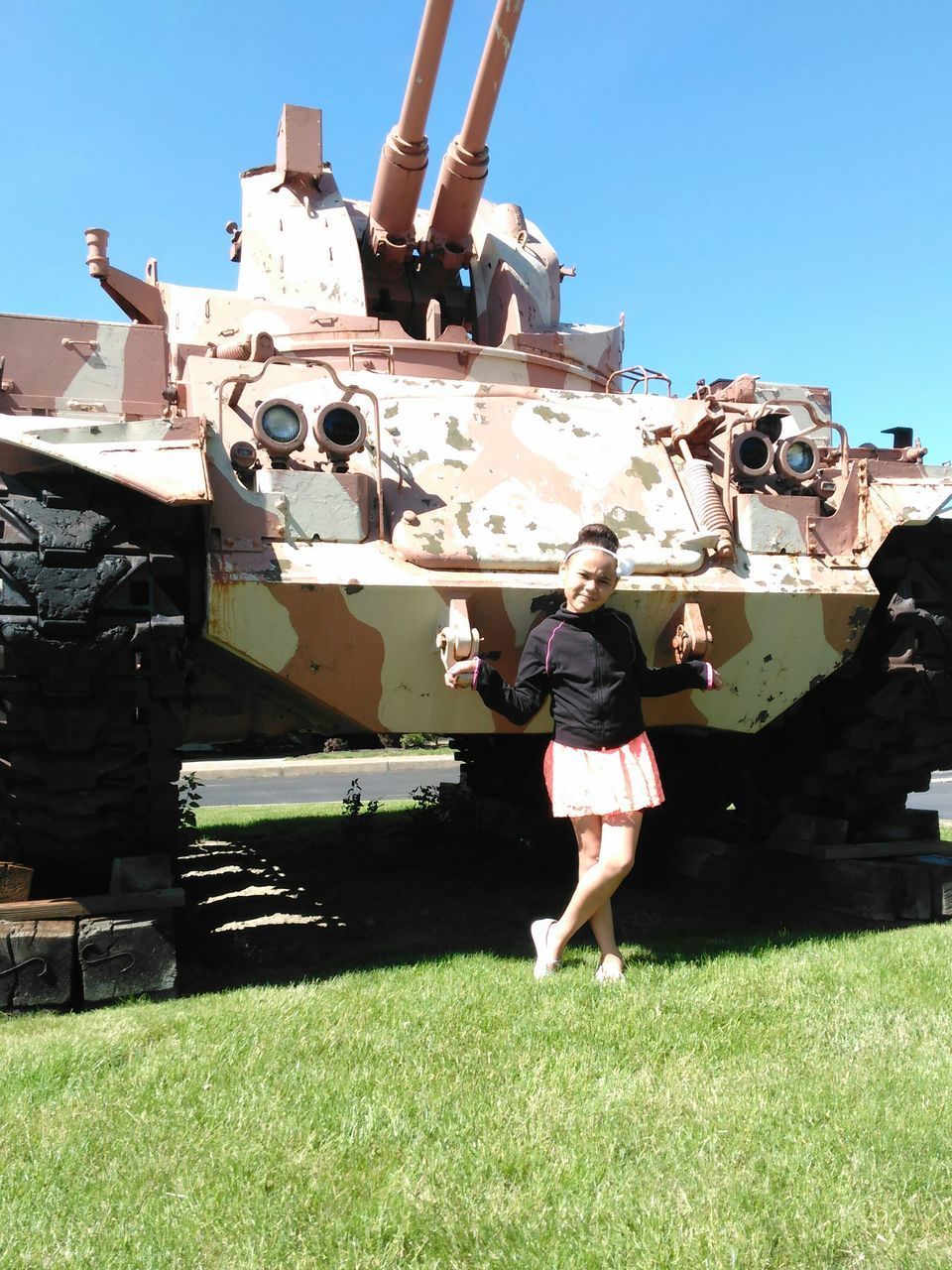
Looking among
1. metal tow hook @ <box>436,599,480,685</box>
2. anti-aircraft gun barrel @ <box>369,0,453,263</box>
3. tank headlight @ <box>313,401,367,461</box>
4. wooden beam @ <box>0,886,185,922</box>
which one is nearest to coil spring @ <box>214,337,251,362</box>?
tank headlight @ <box>313,401,367,461</box>

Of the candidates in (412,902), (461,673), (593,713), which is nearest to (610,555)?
(593,713)

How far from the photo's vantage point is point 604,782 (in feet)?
14.5

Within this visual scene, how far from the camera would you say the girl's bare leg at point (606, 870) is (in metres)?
4.35

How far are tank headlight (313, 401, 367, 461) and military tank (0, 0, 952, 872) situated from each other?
10 mm

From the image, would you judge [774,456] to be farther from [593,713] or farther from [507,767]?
[507,767]

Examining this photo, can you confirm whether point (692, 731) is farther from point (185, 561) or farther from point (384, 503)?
point (185, 561)

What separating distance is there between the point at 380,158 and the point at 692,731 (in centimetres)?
442

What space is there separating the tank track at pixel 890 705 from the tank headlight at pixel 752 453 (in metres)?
0.70

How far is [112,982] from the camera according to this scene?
14.8 feet

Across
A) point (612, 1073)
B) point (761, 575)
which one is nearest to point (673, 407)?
point (761, 575)

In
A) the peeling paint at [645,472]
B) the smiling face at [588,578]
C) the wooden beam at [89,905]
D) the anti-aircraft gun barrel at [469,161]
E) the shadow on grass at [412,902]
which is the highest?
the anti-aircraft gun barrel at [469,161]

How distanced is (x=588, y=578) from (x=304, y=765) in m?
14.7

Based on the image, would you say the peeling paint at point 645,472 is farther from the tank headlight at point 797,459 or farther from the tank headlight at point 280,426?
the tank headlight at point 280,426

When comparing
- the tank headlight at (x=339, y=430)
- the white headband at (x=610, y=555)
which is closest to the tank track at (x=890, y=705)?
the white headband at (x=610, y=555)
